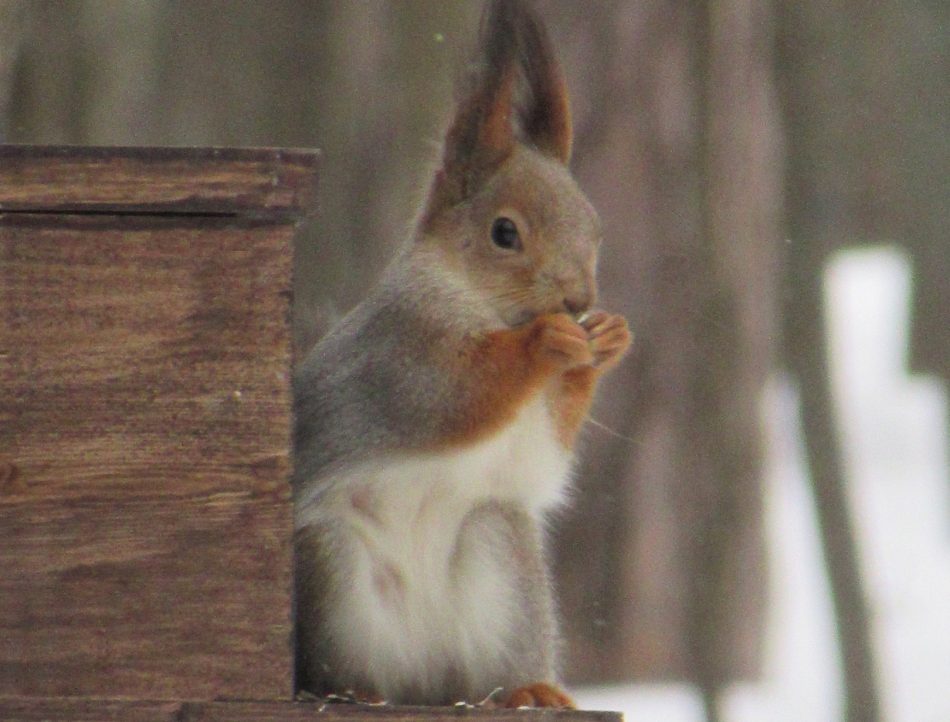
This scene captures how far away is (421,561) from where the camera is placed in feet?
8.63

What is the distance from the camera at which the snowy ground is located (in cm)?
404

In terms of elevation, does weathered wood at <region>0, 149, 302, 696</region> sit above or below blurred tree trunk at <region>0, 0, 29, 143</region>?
below

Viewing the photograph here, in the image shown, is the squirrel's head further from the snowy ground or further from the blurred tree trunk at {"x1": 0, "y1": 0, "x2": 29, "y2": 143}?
the snowy ground

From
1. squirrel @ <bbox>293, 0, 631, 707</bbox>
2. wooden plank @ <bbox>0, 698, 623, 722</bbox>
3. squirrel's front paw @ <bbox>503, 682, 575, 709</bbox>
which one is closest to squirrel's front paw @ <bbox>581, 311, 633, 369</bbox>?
squirrel @ <bbox>293, 0, 631, 707</bbox>

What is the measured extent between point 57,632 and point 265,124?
147 cm

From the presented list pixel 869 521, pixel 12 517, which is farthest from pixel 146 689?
pixel 869 521

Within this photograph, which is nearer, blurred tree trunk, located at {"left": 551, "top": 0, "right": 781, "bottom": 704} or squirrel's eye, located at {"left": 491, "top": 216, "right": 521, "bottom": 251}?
squirrel's eye, located at {"left": 491, "top": 216, "right": 521, "bottom": 251}

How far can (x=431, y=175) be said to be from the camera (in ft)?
9.34

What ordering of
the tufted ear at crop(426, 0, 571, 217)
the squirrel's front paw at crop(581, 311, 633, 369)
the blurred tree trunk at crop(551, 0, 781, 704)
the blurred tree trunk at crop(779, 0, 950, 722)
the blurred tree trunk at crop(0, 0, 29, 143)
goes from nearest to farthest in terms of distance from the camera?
the squirrel's front paw at crop(581, 311, 633, 369) < the tufted ear at crop(426, 0, 571, 217) < the blurred tree trunk at crop(0, 0, 29, 143) < the blurred tree trunk at crop(551, 0, 781, 704) < the blurred tree trunk at crop(779, 0, 950, 722)

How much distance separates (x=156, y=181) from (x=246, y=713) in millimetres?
622

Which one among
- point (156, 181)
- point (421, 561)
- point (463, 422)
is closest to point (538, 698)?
point (421, 561)

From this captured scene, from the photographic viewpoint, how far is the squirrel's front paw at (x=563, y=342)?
8.23ft

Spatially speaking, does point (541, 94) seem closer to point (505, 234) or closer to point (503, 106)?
point (503, 106)

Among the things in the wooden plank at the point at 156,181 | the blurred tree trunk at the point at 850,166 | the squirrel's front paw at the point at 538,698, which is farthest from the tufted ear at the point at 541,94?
the blurred tree trunk at the point at 850,166
